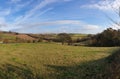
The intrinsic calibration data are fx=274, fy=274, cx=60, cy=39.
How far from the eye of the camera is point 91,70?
50.6 ft

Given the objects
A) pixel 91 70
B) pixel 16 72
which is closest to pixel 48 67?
pixel 16 72

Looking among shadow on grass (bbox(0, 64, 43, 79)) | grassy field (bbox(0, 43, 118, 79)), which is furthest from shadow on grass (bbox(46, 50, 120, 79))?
shadow on grass (bbox(0, 64, 43, 79))

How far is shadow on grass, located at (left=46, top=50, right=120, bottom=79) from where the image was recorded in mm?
13104

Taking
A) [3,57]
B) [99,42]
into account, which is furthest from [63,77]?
[99,42]

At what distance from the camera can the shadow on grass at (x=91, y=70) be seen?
1310cm

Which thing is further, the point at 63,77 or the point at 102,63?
the point at 102,63

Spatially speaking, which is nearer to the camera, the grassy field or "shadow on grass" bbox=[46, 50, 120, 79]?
"shadow on grass" bbox=[46, 50, 120, 79]

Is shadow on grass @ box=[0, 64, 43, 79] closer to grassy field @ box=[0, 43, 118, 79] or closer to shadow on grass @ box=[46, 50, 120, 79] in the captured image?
grassy field @ box=[0, 43, 118, 79]

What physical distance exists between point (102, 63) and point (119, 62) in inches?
125

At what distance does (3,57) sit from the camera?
61.2 feet

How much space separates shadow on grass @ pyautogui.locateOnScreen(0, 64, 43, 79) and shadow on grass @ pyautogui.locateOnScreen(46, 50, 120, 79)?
1.38 m

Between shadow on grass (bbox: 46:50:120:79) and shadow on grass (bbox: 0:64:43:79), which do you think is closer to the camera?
shadow on grass (bbox: 46:50:120:79)

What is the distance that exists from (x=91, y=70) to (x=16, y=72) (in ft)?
13.9

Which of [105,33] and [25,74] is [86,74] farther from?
[105,33]
